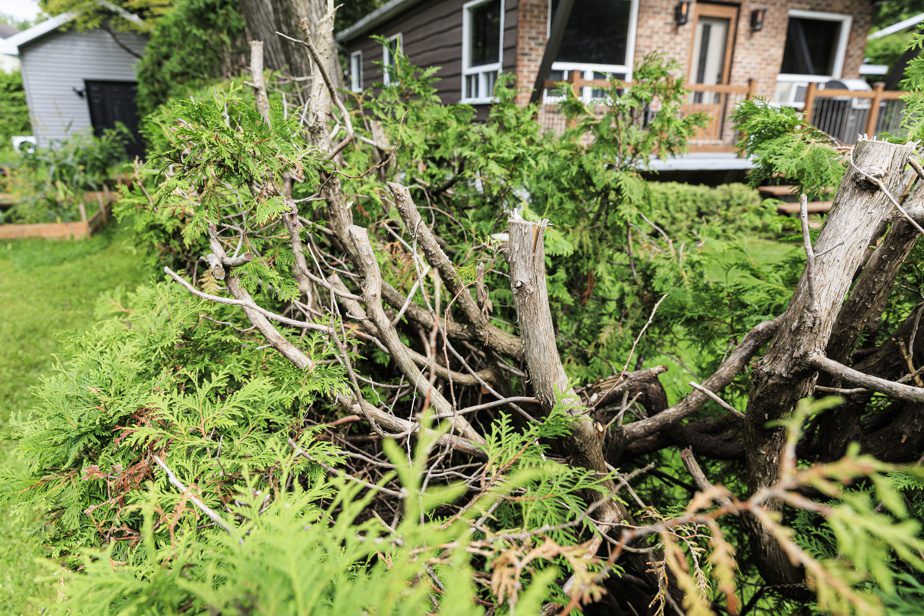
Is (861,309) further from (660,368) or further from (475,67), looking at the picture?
(475,67)

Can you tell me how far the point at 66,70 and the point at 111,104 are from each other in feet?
5.09

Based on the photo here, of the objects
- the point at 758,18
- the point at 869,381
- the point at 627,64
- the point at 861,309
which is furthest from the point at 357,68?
the point at 869,381

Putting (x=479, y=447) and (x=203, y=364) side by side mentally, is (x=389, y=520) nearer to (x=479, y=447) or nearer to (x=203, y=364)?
(x=479, y=447)

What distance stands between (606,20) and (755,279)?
424 inches

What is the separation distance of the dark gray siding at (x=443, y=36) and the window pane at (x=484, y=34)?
272 millimetres

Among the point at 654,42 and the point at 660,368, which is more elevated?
the point at 654,42

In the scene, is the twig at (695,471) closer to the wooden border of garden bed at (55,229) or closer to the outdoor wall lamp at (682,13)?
the wooden border of garden bed at (55,229)

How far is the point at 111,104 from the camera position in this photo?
19.0 meters

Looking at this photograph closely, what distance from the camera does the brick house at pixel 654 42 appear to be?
995 centimetres

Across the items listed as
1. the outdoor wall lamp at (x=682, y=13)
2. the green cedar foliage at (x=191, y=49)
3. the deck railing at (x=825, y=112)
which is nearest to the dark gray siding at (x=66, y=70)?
the green cedar foliage at (x=191, y=49)

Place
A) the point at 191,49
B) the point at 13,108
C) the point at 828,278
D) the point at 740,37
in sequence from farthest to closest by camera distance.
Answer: the point at 13,108 → the point at 740,37 → the point at 191,49 → the point at 828,278

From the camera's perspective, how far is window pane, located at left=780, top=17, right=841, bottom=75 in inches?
521

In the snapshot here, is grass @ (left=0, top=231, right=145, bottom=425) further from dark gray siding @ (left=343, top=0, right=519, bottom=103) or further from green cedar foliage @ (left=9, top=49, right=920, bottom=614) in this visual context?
dark gray siding @ (left=343, top=0, right=519, bottom=103)

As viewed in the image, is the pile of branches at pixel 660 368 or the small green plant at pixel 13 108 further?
the small green plant at pixel 13 108
